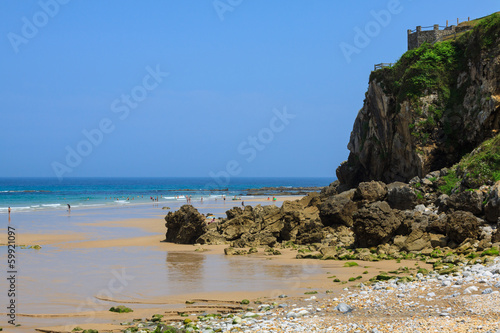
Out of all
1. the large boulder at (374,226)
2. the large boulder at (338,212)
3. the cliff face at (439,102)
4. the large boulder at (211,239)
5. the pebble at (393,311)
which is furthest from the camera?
the cliff face at (439,102)

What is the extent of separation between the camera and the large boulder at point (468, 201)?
18.7 meters

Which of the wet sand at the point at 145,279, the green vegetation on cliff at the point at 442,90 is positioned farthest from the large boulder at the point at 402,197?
the green vegetation on cliff at the point at 442,90

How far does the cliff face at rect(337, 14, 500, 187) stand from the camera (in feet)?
89.5

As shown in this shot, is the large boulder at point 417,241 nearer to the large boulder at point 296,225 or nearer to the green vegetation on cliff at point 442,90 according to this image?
the large boulder at point 296,225

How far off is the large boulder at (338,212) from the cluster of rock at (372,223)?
4cm

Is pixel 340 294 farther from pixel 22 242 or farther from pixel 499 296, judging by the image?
pixel 22 242

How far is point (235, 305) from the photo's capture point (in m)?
10.9

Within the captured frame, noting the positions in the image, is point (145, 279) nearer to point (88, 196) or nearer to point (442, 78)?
point (442, 78)

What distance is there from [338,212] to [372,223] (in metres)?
4.06

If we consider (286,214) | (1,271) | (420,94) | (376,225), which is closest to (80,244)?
(1,271)

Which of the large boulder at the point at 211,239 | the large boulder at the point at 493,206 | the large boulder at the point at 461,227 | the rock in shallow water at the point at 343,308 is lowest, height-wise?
the large boulder at the point at 211,239

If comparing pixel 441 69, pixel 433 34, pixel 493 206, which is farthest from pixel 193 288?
pixel 433 34

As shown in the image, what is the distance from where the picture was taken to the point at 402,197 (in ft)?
76.1

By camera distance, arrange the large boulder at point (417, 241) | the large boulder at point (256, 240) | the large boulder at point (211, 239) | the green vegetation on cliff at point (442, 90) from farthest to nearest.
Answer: the green vegetation on cliff at point (442, 90), the large boulder at point (211, 239), the large boulder at point (256, 240), the large boulder at point (417, 241)
